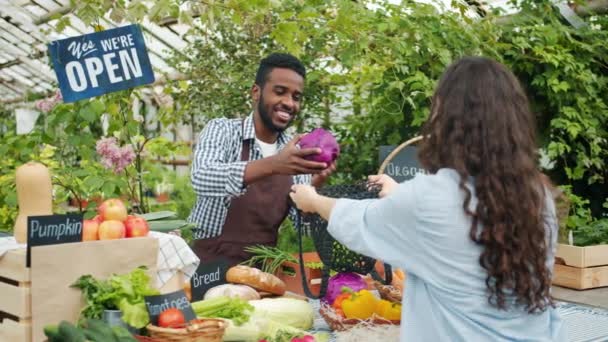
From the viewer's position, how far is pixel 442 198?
169cm

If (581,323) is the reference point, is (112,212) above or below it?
above

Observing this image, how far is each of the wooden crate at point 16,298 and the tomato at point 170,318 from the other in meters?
0.40

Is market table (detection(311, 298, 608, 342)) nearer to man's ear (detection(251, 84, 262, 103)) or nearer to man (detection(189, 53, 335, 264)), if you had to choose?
man (detection(189, 53, 335, 264))

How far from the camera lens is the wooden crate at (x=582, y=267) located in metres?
5.12

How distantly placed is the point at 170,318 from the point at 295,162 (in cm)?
70

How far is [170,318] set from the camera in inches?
78.3

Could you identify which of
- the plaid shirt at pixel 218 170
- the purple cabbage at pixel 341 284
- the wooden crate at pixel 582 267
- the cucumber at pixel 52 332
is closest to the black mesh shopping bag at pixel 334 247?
the purple cabbage at pixel 341 284

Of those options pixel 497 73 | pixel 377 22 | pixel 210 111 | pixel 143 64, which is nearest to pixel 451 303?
pixel 497 73

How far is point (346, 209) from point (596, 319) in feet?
4.59

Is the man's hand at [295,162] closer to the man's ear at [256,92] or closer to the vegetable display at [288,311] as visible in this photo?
the vegetable display at [288,311]

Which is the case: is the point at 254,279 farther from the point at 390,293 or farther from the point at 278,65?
the point at 278,65

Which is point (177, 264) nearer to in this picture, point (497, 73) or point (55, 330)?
point (55, 330)

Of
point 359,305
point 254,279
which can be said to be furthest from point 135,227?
point 359,305

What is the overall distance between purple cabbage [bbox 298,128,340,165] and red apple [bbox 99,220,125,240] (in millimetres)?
679
